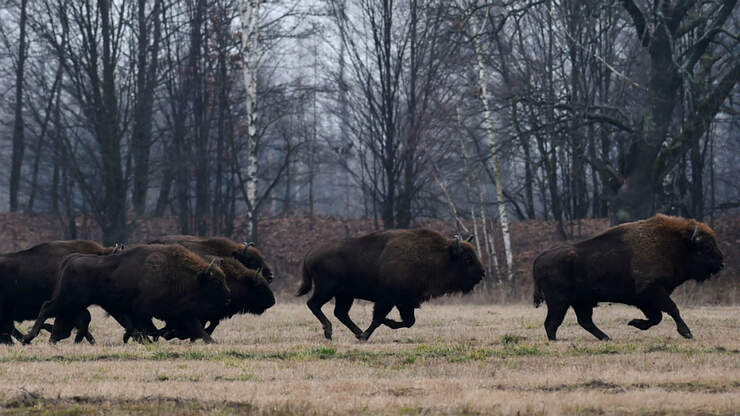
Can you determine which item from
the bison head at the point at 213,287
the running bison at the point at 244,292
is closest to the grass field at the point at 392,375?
the running bison at the point at 244,292

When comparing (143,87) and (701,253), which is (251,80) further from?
(701,253)

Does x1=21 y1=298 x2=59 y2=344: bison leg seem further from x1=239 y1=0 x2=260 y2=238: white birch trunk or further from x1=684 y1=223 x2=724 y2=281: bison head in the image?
x1=239 y1=0 x2=260 y2=238: white birch trunk

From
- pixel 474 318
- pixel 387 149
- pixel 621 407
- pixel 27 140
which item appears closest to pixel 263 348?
pixel 621 407

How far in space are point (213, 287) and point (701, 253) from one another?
6932 mm

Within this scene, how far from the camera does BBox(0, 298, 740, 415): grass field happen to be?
8.66m

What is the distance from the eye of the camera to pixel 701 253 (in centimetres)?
1511

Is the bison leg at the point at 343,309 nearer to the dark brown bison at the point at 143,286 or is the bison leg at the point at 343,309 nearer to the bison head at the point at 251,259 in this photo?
the bison head at the point at 251,259

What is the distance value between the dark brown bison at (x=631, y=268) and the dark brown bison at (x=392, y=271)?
1952mm

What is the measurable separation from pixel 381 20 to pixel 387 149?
12.4ft

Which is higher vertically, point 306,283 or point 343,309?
point 306,283

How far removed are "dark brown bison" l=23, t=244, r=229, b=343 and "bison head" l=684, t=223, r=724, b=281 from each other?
6.61m

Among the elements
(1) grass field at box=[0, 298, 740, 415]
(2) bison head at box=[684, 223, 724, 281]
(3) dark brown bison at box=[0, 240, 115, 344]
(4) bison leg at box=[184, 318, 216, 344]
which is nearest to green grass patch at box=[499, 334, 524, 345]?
(1) grass field at box=[0, 298, 740, 415]

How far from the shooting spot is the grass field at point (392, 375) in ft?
28.4

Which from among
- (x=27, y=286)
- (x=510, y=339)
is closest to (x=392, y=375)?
(x=510, y=339)
